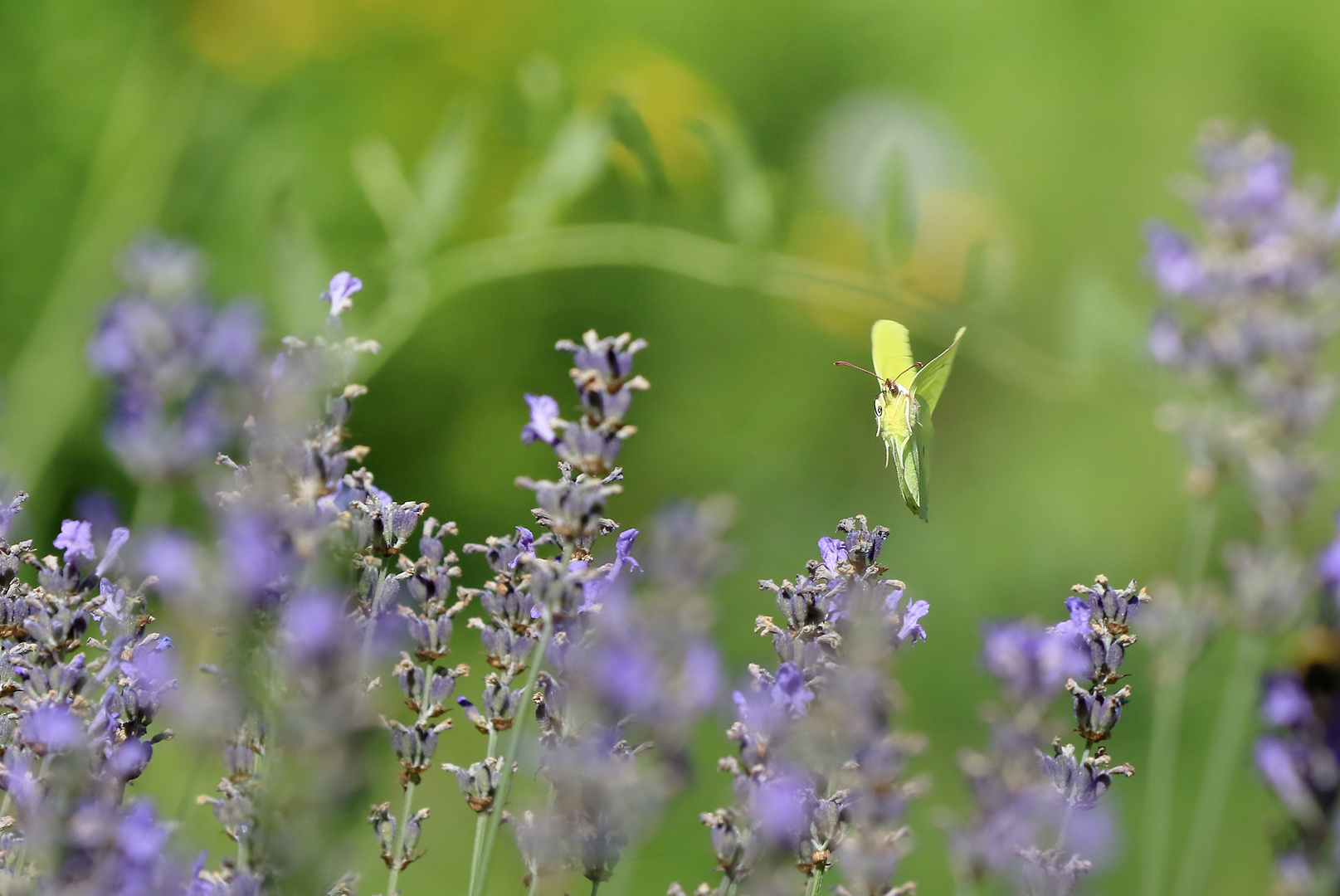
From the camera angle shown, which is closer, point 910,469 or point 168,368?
point 168,368

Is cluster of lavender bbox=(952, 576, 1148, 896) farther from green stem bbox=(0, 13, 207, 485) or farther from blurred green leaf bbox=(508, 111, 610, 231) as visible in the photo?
green stem bbox=(0, 13, 207, 485)

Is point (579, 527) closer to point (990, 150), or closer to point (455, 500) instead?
point (455, 500)

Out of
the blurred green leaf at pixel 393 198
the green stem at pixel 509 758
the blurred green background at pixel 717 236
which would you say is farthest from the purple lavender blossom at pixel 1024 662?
the blurred green background at pixel 717 236

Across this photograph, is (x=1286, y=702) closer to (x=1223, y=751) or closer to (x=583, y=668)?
(x=1223, y=751)

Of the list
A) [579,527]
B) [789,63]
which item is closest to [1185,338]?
[579,527]

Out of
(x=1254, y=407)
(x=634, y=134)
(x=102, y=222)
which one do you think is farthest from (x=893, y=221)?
(x=102, y=222)

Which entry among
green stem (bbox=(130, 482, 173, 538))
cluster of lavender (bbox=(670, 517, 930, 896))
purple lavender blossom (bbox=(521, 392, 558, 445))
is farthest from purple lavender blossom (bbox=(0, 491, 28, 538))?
cluster of lavender (bbox=(670, 517, 930, 896))
